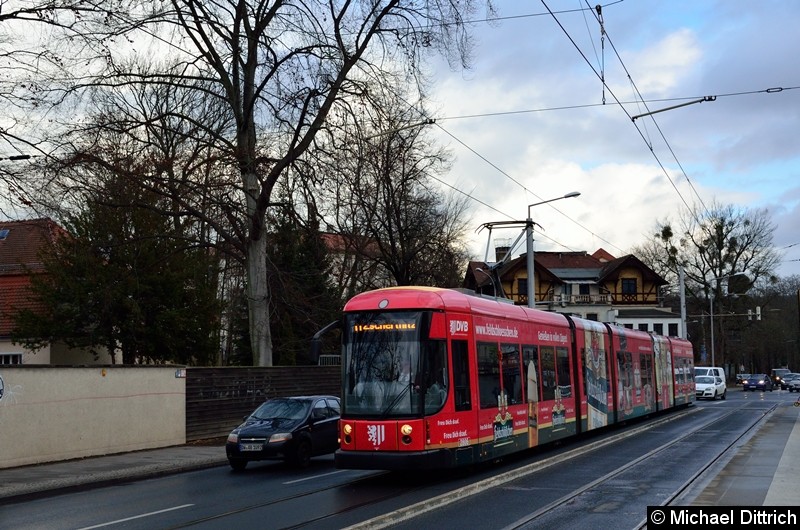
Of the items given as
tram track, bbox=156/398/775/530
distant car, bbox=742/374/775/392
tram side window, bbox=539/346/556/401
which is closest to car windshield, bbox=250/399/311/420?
tram track, bbox=156/398/775/530

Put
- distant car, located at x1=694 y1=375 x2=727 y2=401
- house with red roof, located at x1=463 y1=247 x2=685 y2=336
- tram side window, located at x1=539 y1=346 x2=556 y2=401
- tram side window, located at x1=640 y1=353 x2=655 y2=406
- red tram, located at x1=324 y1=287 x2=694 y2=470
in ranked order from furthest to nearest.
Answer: house with red roof, located at x1=463 y1=247 x2=685 y2=336
distant car, located at x1=694 y1=375 x2=727 y2=401
tram side window, located at x1=640 y1=353 x2=655 y2=406
tram side window, located at x1=539 y1=346 x2=556 y2=401
red tram, located at x1=324 y1=287 x2=694 y2=470

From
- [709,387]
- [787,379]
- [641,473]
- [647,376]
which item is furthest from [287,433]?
[787,379]

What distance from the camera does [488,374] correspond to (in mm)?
16312

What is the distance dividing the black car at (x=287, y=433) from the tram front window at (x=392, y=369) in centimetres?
415

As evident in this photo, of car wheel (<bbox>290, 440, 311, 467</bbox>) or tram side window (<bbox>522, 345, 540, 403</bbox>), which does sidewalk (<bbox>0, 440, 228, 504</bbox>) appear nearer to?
car wheel (<bbox>290, 440, 311, 467</bbox>)

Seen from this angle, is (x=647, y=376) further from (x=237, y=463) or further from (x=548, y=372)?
(x=237, y=463)

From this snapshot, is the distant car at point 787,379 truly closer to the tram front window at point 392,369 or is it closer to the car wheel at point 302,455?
the car wheel at point 302,455

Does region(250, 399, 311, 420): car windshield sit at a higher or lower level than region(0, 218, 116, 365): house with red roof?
lower

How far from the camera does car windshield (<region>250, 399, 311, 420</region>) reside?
64.3 feet

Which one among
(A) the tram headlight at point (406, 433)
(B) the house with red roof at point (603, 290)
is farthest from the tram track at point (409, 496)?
(B) the house with red roof at point (603, 290)

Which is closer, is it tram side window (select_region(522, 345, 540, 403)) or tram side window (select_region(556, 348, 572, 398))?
tram side window (select_region(522, 345, 540, 403))

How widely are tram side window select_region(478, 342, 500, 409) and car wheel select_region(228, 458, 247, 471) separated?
226 inches

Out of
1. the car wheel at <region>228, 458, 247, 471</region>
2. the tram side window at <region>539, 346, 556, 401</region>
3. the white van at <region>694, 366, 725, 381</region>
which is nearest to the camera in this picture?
the car wheel at <region>228, 458, 247, 471</region>

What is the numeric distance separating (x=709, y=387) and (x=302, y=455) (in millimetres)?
41233
